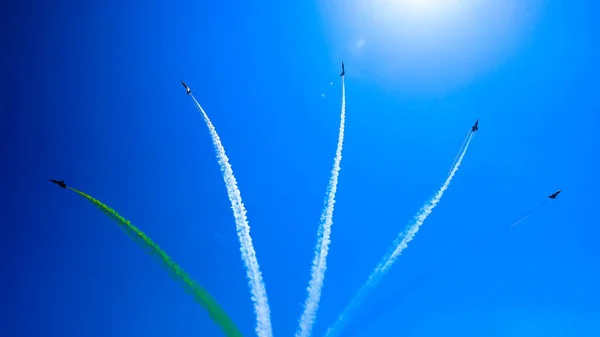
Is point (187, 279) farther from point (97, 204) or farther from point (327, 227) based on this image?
point (327, 227)

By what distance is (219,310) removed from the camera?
111 ft

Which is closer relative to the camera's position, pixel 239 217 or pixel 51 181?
pixel 51 181

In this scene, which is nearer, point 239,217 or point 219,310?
point 219,310

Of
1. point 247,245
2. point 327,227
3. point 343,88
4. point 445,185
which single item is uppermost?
point 343,88

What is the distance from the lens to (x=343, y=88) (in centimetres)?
3825

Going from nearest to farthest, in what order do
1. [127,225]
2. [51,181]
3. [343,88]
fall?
[51,181]
[127,225]
[343,88]

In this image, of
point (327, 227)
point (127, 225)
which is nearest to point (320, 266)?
point (327, 227)

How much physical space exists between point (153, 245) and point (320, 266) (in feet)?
49.6

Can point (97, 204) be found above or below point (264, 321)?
above

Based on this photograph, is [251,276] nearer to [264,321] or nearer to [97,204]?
[264,321]

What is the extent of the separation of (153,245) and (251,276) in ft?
30.1

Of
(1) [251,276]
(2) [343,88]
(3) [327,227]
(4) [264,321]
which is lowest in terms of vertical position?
(4) [264,321]

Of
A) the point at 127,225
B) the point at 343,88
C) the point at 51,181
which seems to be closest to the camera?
the point at 51,181

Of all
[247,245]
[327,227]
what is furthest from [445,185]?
[247,245]
